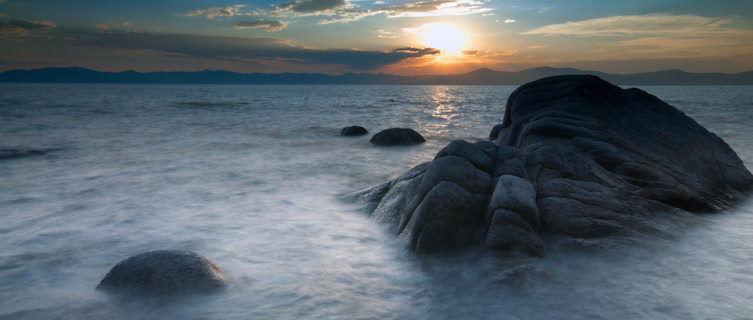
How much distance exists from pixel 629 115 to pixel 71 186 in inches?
506

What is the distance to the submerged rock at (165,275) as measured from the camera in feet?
15.3

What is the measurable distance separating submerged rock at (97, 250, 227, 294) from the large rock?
103 inches

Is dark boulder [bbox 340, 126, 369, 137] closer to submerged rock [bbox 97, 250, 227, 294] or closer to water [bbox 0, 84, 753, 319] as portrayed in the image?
water [bbox 0, 84, 753, 319]

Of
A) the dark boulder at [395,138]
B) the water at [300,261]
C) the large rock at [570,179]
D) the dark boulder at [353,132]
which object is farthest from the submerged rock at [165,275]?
the dark boulder at [353,132]

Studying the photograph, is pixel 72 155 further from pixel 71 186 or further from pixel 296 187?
pixel 296 187

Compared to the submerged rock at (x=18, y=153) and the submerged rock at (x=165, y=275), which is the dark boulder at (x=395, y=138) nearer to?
the submerged rock at (x=18, y=153)

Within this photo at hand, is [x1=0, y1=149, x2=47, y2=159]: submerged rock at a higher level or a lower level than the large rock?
lower

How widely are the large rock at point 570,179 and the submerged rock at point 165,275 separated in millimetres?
2607

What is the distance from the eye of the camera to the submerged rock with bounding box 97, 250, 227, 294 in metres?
4.66

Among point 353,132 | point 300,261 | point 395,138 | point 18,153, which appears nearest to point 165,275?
point 300,261

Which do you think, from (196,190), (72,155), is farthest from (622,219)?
(72,155)

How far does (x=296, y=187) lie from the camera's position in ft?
33.6

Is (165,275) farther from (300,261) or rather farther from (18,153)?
(18,153)

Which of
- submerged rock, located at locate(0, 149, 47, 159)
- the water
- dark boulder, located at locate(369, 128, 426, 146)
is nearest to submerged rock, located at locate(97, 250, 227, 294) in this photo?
the water
